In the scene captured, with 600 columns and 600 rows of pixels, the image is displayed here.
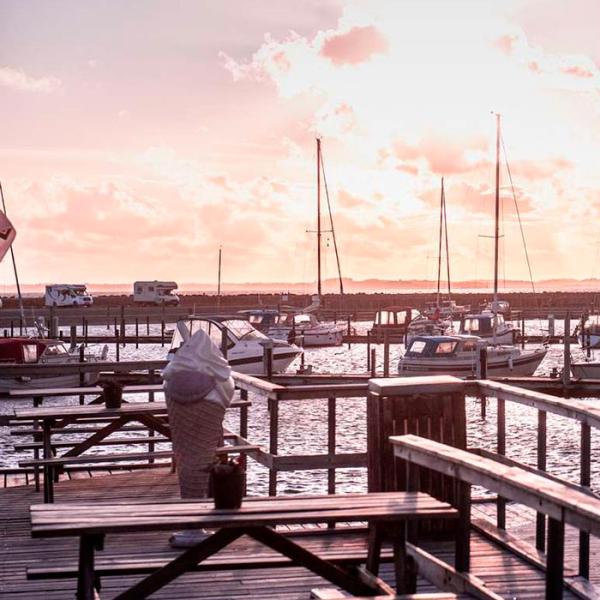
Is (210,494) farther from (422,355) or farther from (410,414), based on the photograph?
(422,355)

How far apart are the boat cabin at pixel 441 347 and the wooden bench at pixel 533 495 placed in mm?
36008

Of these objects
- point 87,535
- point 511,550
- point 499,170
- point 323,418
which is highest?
point 499,170

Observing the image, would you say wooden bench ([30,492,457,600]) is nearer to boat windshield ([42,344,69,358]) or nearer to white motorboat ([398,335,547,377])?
boat windshield ([42,344,69,358])

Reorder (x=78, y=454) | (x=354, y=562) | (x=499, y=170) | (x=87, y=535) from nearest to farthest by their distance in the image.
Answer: (x=87, y=535), (x=354, y=562), (x=78, y=454), (x=499, y=170)

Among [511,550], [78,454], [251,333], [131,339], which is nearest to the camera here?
[511,550]

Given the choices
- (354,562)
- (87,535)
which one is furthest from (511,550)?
(87,535)

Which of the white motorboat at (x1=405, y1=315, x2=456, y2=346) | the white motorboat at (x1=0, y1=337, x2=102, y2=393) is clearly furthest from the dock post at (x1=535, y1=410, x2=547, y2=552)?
the white motorboat at (x1=405, y1=315, x2=456, y2=346)

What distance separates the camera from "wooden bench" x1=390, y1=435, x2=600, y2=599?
4.96m

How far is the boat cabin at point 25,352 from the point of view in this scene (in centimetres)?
3781

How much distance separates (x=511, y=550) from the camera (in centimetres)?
855

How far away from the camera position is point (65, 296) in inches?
5172

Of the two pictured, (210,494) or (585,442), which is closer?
(585,442)

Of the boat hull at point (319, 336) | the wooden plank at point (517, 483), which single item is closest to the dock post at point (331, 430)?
the wooden plank at point (517, 483)

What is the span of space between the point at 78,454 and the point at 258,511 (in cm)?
626
